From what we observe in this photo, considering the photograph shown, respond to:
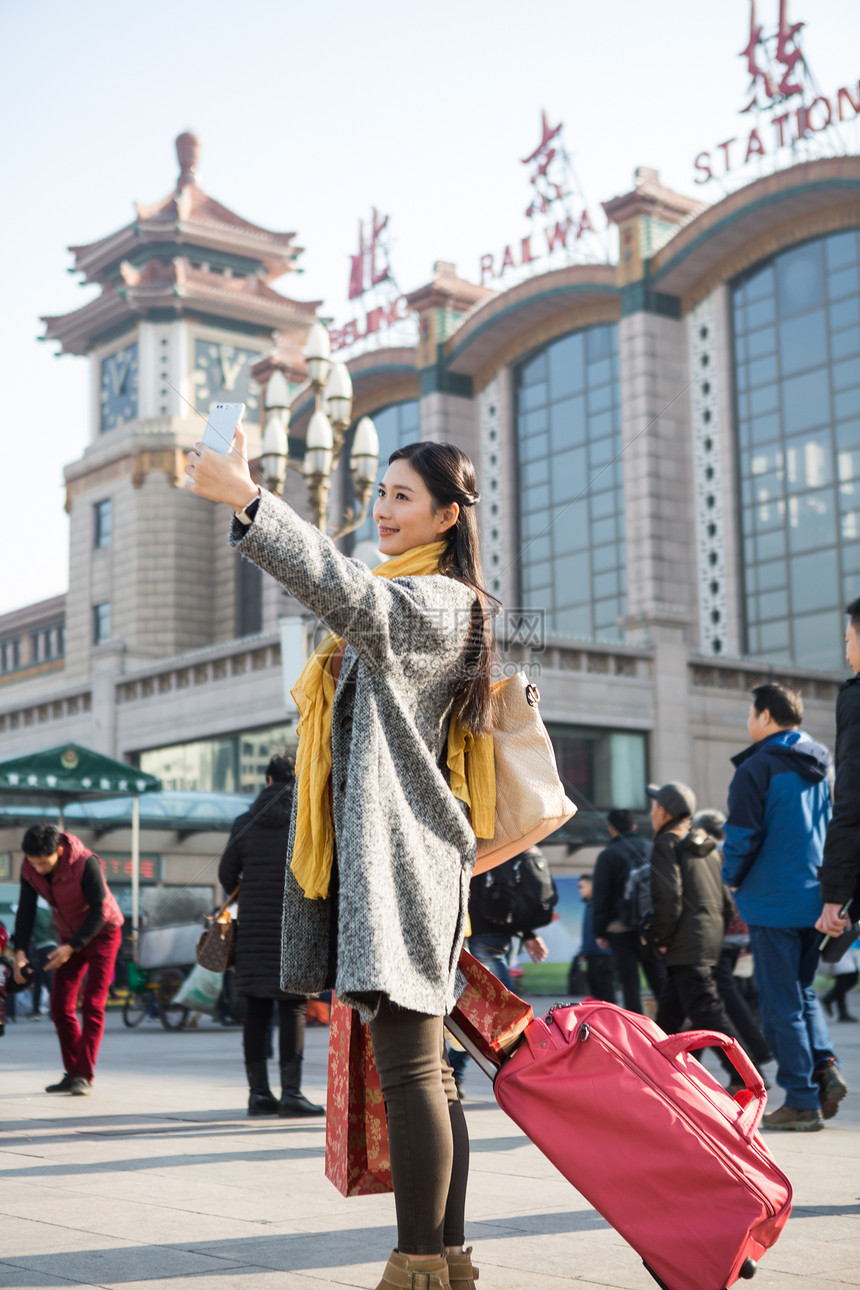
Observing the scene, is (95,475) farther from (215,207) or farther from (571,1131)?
(571,1131)

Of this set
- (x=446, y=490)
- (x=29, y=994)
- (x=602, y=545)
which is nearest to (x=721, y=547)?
(x=602, y=545)

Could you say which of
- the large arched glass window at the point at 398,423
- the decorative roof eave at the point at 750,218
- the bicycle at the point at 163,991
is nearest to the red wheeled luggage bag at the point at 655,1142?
the bicycle at the point at 163,991

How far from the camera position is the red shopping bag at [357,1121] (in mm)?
2939

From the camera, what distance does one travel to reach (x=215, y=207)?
56.5m

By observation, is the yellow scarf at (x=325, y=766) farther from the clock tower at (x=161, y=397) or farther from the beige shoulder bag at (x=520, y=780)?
the clock tower at (x=161, y=397)

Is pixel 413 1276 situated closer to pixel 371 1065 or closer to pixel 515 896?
pixel 371 1065

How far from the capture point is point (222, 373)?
169 feet

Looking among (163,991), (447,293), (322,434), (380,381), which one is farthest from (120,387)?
(163,991)

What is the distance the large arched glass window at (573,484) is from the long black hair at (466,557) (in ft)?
106

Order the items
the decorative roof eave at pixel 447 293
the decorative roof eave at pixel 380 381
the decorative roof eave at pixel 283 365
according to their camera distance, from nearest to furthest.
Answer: the decorative roof eave at pixel 447 293, the decorative roof eave at pixel 380 381, the decorative roof eave at pixel 283 365

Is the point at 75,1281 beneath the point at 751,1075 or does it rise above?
beneath

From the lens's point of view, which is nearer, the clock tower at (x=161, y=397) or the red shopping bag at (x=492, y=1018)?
the red shopping bag at (x=492, y=1018)

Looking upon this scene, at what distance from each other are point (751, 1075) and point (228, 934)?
4802 mm

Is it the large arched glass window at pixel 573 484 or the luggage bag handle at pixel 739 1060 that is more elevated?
the large arched glass window at pixel 573 484
